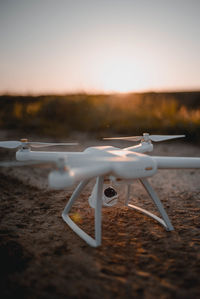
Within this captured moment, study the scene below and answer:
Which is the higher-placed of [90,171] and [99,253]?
[90,171]

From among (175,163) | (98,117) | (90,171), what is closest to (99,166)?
(90,171)

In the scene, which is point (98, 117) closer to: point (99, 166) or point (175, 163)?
point (175, 163)

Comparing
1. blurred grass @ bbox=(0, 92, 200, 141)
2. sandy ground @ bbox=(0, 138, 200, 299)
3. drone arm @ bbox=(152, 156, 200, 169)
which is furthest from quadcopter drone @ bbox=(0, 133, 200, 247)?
blurred grass @ bbox=(0, 92, 200, 141)

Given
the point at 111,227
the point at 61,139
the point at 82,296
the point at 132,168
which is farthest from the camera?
the point at 61,139

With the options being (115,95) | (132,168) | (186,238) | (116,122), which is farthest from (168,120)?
(132,168)

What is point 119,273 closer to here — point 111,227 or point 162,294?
point 162,294

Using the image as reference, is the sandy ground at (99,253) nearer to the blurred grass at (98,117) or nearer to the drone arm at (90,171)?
the drone arm at (90,171)
